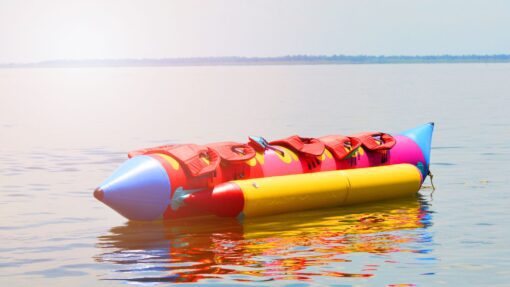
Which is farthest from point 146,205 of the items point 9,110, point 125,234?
point 9,110

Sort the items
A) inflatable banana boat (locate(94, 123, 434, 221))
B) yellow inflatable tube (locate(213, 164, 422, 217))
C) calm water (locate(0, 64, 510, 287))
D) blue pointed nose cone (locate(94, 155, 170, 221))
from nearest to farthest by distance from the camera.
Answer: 1. calm water (locate(0, 64, 510, 287))
2. blue pointed nose cone (locate(94, 155, 170, 221))
3. inflatable banana boat (locate(94, 123, 434, 221))
4. yellow inflatable tube (locate(213, 164, 422, 217))

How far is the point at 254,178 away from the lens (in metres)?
14.3

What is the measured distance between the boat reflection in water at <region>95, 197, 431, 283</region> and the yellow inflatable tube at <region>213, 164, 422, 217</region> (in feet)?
0.61

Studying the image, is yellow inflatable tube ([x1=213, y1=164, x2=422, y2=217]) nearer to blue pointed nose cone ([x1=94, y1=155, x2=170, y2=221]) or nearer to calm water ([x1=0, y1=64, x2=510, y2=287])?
calm water ([x1=0, y1=64, x2=510, y2=287])

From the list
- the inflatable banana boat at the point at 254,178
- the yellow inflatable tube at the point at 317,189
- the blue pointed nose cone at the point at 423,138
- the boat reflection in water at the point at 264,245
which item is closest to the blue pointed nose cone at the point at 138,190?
the inflatable banana boat at the point at 254,178

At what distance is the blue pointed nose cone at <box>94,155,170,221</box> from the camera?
13.3 metres

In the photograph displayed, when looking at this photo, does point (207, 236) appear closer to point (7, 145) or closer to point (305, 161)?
point (305, 161)

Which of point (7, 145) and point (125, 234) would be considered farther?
point (7, 145)

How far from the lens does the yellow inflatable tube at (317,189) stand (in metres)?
13.6

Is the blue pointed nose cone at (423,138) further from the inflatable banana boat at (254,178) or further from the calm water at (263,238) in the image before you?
the inflatable banana boat at (254,178)

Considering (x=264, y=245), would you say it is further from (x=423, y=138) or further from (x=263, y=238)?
(x=423, y=138)

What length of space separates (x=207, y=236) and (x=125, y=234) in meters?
1.11

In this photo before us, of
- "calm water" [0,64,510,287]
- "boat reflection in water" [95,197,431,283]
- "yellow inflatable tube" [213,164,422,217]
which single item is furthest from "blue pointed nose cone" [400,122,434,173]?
"boat reflection in water" [95,197,431,283]

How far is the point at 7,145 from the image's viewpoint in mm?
27375
